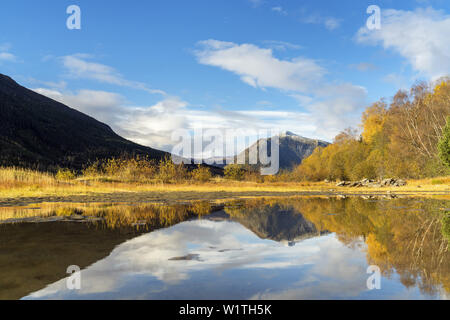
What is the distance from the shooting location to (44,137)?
132 meters

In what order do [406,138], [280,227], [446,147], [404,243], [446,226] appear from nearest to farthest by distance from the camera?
[404,243] < [446,226] < [280,227] < [446,147] < [406,138]

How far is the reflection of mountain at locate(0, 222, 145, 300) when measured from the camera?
4.48m

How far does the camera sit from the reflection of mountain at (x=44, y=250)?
4478mm

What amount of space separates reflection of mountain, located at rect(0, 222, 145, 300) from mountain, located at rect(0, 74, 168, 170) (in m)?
92.3

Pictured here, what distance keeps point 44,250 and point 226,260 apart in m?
3.77

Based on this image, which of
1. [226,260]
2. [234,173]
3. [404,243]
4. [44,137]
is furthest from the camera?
[44,137]

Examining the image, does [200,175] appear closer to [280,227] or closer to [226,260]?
[280,227]

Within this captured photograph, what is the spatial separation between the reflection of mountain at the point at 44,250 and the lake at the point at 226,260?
19 millimetres

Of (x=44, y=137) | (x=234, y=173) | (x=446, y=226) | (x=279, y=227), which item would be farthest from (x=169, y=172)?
(x=44, y=137)

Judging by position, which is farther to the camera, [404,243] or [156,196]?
[156,196]

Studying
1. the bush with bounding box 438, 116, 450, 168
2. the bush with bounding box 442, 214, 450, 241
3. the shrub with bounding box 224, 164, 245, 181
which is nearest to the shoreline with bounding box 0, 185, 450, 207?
the bush with bounding box 438, 116, 450, 168

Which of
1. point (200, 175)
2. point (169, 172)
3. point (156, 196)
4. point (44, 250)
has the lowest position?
point (156, 196)

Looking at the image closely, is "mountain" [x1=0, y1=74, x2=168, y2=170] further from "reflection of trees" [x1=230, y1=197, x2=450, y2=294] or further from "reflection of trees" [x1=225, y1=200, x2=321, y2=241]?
"reflection of trees" [x1=230, y1=197, x2=450, y2=294]

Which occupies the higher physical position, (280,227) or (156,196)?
(280,227)
